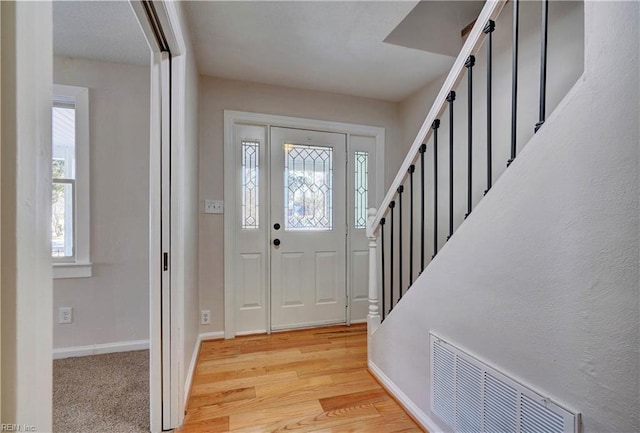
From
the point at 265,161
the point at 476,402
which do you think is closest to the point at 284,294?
the point at 265,161

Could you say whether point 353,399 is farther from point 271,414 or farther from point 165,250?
point 165,250

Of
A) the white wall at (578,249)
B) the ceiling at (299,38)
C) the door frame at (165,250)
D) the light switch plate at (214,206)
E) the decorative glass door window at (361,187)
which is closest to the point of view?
the white wall at (578,249)

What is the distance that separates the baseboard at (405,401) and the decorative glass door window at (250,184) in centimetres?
154

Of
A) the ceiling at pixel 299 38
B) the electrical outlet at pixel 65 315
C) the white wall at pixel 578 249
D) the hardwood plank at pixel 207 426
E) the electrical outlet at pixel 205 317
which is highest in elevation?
the ceiling at pixel 299 38

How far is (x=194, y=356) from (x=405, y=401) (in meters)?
1.44

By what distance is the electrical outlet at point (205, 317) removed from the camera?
2.51 m

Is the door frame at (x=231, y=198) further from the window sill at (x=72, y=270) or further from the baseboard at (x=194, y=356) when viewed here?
the window sill at (x=72, y=270)

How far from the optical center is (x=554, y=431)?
88 cm

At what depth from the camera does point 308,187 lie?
2.81 m

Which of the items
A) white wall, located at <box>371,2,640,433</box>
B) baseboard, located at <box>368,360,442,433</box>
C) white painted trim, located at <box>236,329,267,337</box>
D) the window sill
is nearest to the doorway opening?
the window sill

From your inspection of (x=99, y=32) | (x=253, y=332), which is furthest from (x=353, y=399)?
(x=99, y=32)

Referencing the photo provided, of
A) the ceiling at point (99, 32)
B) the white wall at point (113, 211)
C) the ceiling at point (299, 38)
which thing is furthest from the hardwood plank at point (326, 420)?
the ceiling at point (99, 32)

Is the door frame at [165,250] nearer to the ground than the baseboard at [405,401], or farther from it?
farther from it

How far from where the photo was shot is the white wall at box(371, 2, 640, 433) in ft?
2.37
